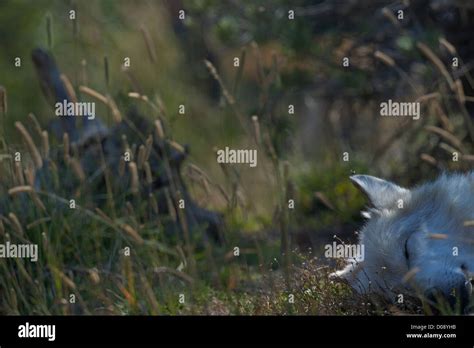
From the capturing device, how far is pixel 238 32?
8406mm

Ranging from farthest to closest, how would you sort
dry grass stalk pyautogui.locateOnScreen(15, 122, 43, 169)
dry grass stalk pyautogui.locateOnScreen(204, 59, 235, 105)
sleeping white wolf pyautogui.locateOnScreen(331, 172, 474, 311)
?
dry grass stalk pyautogui.locateOnScreen(204, 59, 235, 105) < dry grass stalk pyautogui.locateOnScreen(15, 122, 43, 169) < sleeping white wolf pyautogui.locateOnScreen(331, 172, 474, 311)

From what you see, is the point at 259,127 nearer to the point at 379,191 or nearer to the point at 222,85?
the point at 222,85

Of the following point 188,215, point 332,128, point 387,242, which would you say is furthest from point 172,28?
point 387,242

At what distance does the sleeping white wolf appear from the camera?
4.53 m

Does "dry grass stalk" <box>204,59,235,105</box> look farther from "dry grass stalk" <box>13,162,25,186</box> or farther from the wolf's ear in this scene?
"dry grass stalk" <box>13,162,25,186</box>

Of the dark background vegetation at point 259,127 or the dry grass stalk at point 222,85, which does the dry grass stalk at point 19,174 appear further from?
the dry grass stalk at point 222,85

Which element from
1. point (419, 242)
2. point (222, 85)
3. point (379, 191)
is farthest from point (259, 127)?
point (419, 242)

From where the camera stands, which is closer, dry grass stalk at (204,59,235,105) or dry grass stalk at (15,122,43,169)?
dry grass stalk at (15,122,43,169)

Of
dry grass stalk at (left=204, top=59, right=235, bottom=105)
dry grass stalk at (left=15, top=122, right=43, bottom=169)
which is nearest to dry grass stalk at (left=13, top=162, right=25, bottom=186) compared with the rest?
dry grass stalk at (left=15, top=122, right=43, bottom=169)

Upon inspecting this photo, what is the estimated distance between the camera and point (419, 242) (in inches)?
189

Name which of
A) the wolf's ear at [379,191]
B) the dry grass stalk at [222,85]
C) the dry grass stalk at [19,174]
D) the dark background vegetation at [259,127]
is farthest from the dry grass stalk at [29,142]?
the wolf's ear at [379,191]

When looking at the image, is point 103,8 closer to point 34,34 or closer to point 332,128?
point 34,34
